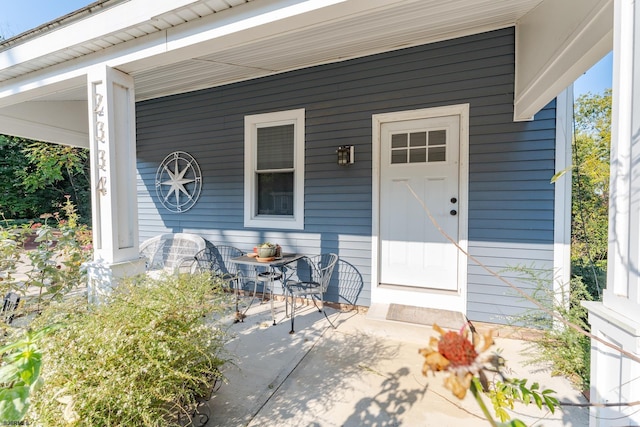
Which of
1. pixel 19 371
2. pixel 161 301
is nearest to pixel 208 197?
pixel 161 301

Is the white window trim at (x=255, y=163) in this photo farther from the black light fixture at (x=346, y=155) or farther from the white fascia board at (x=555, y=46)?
the white fascia board at (x=555, y=46)

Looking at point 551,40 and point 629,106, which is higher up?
point 551,40

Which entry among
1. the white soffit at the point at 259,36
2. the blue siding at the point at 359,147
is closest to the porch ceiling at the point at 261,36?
the white soffit at the point at 259,36

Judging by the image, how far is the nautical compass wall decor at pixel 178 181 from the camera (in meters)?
4.53

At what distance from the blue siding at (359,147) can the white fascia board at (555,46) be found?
223mm

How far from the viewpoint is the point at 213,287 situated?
2.16 meters

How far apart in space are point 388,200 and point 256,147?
1.96 m

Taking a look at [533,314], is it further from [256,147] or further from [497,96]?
[256,147]

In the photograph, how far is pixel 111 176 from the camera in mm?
2520

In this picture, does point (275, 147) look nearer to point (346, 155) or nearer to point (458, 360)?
point (346, 155)

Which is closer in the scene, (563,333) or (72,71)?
(563,333)

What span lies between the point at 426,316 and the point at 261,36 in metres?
2.92

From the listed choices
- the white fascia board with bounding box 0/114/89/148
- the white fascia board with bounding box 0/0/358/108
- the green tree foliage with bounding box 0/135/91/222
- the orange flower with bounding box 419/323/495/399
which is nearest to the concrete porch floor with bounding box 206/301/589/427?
the orange flower with bounding box 419/323/495/399

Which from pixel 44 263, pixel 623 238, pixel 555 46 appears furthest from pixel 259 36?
pixel 44 263
